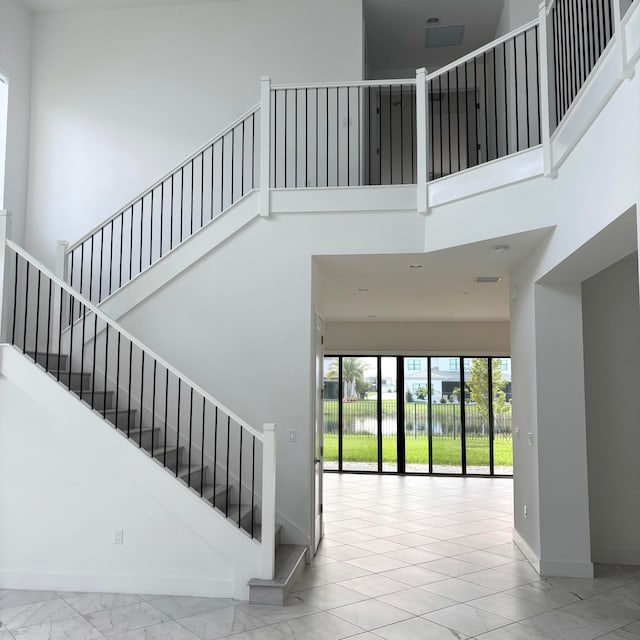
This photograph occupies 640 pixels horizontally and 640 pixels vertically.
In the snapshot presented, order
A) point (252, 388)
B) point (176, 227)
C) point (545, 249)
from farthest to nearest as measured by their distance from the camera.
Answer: point (176, 227) → point (252, 388) → point (545, 249)

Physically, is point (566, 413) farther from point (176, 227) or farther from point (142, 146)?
point (142, 146)

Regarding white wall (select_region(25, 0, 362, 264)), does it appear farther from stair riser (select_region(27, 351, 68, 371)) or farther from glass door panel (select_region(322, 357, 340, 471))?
glass door panel (select_region(322, 357, 340, 471))

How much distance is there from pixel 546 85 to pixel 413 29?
439 centimetres

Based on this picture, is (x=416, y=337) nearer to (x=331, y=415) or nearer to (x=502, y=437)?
(x=331, y=415)

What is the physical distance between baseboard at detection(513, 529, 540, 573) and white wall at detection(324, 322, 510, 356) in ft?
18.2

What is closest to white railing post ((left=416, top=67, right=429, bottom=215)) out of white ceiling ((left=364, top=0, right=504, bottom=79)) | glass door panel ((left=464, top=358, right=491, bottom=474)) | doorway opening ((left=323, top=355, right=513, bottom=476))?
white ceiling ((left=364, top=0, right=504, bottom=79))

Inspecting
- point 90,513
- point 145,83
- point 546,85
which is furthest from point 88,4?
point 90,513

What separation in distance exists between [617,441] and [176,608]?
4340mm

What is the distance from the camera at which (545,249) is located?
17.3ft

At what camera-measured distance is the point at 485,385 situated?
12.1m

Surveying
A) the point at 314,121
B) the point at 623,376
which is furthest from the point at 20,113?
the point at 623,376

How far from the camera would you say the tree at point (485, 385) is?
12.0 m

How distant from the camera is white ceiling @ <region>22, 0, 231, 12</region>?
809 centimetres

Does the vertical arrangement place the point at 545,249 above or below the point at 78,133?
below
